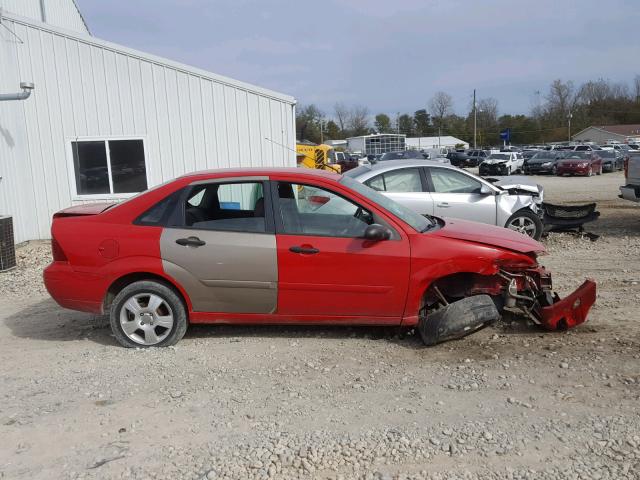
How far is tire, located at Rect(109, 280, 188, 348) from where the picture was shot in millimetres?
4867

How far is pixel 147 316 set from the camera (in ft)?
16.2

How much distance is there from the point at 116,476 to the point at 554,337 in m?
3.74

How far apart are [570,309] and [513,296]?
50 centimetres

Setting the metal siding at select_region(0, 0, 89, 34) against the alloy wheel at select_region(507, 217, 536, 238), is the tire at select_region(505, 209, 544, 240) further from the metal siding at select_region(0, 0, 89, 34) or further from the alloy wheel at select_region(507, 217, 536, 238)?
the metal siding at select_region(0, 0, 89, 34)

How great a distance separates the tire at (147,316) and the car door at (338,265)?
0.93 metres

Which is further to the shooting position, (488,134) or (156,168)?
(488,134)

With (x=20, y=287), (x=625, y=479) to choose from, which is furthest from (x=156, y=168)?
(x=625, y=479)

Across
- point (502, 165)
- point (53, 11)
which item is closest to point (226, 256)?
point (53, 11)

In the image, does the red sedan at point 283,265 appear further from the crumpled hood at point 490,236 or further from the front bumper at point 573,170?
the front bumper at point 573,170

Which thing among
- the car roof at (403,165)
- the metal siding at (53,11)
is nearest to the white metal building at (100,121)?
the metal siding at (53,11)

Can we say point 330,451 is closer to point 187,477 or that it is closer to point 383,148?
point 187,477

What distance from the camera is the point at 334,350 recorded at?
190 inches

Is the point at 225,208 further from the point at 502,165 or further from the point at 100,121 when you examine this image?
the point at 502,165

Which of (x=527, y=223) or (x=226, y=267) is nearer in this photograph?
(x=226, y=267)
